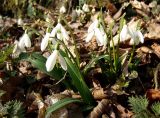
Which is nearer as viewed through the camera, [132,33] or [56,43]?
[56,43]

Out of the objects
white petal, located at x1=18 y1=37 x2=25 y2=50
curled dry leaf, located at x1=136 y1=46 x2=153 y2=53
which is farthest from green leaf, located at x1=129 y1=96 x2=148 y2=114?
white petal, located at x1=18 y1=37 x2=25 y2=50

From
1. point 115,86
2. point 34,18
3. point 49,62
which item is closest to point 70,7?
point 34,18

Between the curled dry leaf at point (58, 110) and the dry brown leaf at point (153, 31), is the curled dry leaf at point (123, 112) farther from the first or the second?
the dry brown leaf at point (153, 31)

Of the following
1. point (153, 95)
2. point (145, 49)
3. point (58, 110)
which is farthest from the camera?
point (145, 49)

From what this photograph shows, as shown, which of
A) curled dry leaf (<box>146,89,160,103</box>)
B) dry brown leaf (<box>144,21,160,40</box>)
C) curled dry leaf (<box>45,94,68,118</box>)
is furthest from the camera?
dry brown leaf (<box>144,21,160,40</box>)

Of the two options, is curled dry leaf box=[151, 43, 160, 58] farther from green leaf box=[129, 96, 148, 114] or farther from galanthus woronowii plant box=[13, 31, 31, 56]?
galanthus woronowii plant box=[13, 31, 31, 56]

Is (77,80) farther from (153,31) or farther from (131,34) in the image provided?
(153,31)

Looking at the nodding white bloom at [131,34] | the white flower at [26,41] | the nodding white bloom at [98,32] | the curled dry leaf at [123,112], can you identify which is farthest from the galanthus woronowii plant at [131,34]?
the white flower at [26,41]

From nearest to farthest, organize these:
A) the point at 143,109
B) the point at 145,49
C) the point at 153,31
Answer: the point at 143,109, the point at 145,49, the point at 153,31

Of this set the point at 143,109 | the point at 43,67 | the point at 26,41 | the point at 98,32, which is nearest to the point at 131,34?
the point at 98,32
